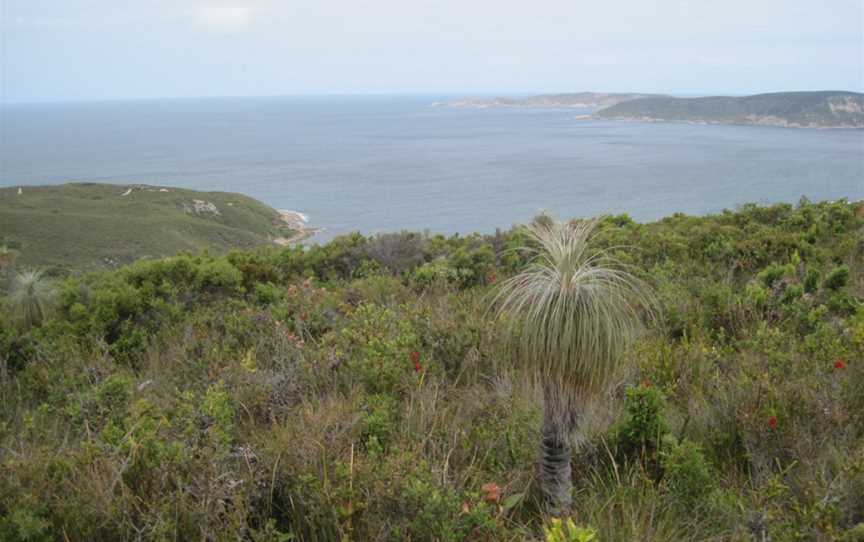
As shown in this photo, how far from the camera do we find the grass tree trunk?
261 cm

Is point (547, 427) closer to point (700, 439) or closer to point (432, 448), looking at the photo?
point (432, 448)

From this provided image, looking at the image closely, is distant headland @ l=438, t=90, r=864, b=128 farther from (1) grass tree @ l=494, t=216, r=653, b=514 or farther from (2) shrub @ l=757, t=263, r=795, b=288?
(1) grass tree @ l=494, t=216, r=653, b=514

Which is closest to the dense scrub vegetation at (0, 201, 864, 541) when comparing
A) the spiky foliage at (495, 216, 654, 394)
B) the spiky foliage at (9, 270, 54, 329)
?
the spiky foliage at (495, 216, 654, 394)

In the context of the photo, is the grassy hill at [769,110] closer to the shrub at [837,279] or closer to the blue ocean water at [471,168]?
the blue ocean water at [471,168]

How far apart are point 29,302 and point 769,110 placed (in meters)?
164

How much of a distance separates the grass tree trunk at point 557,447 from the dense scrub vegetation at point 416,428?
12cm

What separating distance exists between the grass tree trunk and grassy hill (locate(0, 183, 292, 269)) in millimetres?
38373

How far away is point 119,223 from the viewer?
167ft

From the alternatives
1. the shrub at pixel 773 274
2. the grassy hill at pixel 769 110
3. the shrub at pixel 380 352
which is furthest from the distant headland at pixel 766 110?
the shrub at pixel 380 352

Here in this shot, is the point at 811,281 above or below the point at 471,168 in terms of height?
above

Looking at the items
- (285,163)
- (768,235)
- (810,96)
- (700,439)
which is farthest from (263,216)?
(810,96)

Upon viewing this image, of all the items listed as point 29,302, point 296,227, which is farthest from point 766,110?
point 29,302

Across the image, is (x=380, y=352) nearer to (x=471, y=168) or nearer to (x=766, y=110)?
(x=471, y=168)

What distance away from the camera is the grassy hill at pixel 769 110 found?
13112 cm
